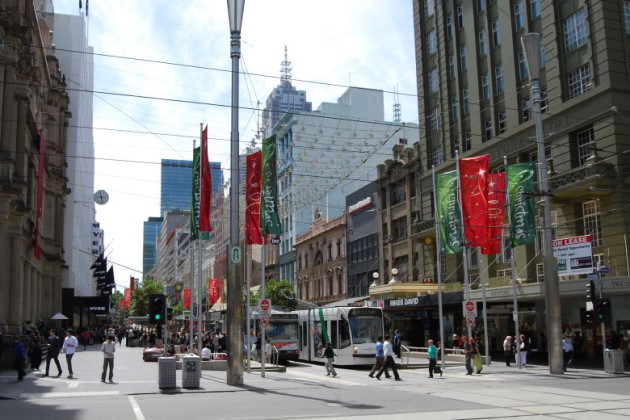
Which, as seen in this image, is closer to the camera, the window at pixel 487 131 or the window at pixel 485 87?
the window at pixel 487 131

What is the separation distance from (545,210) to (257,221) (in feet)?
41.3

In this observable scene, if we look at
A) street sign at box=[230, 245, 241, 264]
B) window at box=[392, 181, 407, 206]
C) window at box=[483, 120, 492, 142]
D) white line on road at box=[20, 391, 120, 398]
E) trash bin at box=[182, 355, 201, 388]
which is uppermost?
window at box=[483, 120, 492, 142]

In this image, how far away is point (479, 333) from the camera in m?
44.2

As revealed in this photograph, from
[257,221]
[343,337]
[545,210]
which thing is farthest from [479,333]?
[257,221]

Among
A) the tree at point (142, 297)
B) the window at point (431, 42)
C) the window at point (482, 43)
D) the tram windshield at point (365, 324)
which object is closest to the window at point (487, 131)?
the window at point (482, 43)

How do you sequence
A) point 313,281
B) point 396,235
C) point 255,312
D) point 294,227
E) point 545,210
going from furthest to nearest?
1. point 294,227
2. point 313,281
3. point 396,235
4. point 255,312
5. point 545,210

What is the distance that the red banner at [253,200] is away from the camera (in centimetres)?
2653

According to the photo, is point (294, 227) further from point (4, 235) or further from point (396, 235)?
point (4, 235)

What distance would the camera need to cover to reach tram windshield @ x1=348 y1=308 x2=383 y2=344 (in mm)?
33969

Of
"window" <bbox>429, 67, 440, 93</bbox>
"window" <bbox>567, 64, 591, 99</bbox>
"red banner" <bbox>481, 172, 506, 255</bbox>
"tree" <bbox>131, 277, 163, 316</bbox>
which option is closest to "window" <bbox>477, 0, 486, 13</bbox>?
"window" <bbox>429, 67, 440, 93</bbox>

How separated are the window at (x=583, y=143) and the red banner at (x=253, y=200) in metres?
20.1

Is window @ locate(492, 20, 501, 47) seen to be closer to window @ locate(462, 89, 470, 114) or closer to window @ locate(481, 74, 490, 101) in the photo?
window @ locate(481, 74, 490, 101)

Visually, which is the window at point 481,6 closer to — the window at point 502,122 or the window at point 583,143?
the window at point 502,122

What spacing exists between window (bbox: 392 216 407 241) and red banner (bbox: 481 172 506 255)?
24.4 metres
